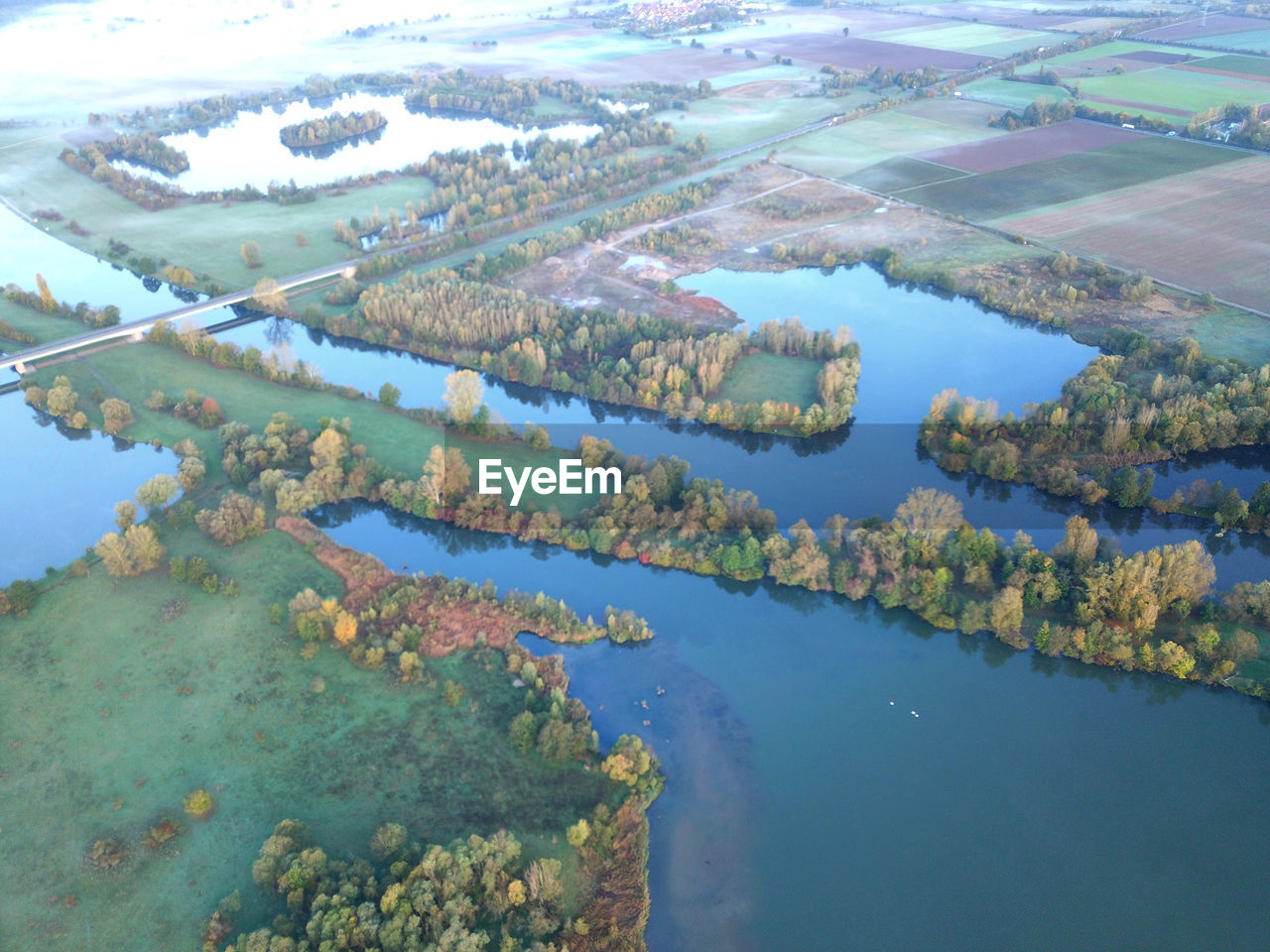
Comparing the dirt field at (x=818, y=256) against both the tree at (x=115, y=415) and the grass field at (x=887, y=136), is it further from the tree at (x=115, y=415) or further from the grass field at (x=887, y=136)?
the tree at (x=115, y=415)

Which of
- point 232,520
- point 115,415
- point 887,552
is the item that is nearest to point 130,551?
point 232,520

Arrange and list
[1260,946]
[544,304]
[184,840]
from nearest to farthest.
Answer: [1260,946], [184,840], [544,304]

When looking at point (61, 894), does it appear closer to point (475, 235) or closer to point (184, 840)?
point (184, 840)

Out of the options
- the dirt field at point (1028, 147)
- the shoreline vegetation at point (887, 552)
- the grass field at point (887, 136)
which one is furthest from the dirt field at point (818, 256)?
the shoreline vegetation at point (887, 552)

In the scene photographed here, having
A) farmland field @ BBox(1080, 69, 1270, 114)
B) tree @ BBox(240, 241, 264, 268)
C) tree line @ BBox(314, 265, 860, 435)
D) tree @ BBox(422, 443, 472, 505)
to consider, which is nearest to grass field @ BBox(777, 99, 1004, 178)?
farmland field @ BBox(1080, 69, 1270, 114)

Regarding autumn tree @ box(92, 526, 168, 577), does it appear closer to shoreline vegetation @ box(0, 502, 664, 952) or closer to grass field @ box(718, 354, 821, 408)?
shoreline vegetation @ box(0, 502, 664, 952)

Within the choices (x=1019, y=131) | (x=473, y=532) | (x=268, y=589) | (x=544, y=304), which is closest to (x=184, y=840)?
(x=268, y=589)
